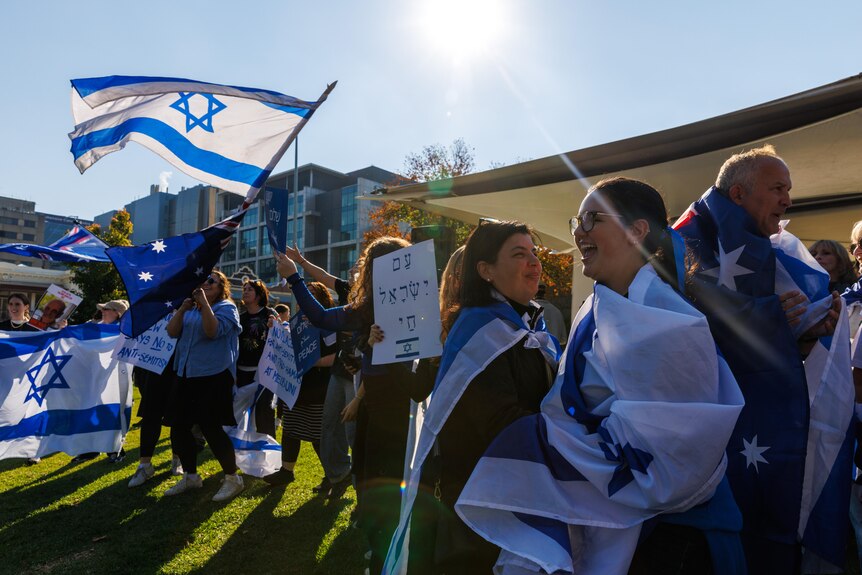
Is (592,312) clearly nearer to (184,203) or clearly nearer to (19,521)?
(19,521)

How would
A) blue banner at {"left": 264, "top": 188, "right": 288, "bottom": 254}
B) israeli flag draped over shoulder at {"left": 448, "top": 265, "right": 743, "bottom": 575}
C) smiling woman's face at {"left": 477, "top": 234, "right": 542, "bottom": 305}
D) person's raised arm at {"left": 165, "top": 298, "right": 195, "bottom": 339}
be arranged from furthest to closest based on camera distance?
person's raised arm at {"left": 165, "top": 298, "right": 195, "bottom": 339}, blue banner at {"left": 264, "top": 188, "right": 288, "bottom": 254}, smiling woman's face at {"left": 477, "top": 234, "right": 542, "bottom": 305}, israeli flag draped over shoulder at {"left": 448, "top": 265, "right": 743, "bottom": 575}

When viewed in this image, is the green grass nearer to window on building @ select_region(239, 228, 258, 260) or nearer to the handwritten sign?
the handwritten sign

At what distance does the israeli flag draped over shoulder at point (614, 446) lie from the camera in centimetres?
125

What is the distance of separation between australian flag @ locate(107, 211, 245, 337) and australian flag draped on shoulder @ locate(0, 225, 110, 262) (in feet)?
13.2

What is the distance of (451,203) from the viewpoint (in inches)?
267

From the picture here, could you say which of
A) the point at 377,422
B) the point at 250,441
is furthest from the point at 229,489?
the point at 377,422

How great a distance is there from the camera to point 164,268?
11.3 ft

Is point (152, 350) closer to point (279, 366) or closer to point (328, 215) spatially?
point (279, 366)

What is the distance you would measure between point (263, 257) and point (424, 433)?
236 feet

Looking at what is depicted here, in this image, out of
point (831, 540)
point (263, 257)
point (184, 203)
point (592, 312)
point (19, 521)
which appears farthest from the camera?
point (184, 203)

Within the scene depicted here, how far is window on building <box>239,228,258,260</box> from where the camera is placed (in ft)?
237

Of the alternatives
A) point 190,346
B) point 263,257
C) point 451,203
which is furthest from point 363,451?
point 263,257

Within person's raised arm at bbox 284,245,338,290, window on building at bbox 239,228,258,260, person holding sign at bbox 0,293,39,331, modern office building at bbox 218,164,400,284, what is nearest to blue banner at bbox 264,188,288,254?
person's raised arm at bbox 284,245,338,290

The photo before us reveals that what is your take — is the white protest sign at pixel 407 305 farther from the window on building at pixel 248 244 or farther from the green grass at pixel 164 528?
the window on building at pixel 248 244
